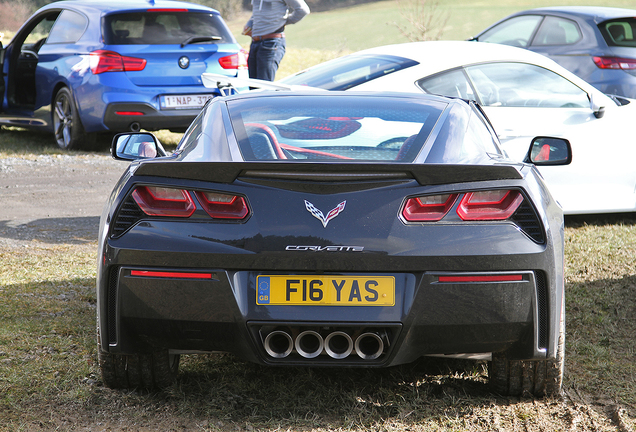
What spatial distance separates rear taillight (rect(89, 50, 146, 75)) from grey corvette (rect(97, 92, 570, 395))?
6347mm

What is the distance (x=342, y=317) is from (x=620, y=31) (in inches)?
302

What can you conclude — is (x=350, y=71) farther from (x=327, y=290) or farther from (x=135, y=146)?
(x=327, y=290)

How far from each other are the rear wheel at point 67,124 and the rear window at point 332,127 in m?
6.13

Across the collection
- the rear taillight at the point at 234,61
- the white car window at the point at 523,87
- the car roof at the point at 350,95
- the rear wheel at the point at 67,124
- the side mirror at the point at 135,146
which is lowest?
the rear wheel at the point at 67,124

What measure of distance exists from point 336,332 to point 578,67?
7.28 metres

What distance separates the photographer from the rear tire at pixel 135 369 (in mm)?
2809

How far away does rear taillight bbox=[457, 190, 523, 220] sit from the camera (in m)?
2.46

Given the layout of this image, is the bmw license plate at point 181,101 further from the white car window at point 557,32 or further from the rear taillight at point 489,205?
the rear taillight at point 489,205

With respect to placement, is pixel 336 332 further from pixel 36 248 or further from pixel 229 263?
pixel 36 248

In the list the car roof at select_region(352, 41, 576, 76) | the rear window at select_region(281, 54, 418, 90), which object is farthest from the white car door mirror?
the rear window at select_region(281, 54, 418, 90)

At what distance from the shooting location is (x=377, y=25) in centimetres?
4709

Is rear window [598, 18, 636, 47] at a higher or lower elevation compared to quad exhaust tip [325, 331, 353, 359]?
lower

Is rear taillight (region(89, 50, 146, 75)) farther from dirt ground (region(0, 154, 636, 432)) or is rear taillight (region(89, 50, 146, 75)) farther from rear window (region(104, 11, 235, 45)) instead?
dirt ground (region(0, 154, 636, 432))

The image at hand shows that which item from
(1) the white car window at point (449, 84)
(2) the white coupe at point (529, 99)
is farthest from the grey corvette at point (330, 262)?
(2) the white coupe at point (529, 99)
